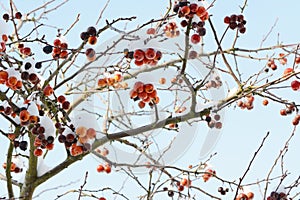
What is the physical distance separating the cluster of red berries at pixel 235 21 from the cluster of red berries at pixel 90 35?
1.09 meters

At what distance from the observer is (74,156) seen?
2934 mm

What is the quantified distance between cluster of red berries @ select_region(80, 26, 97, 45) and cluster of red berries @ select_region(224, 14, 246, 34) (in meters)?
1.09

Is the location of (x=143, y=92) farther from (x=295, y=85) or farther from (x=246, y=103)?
(x=246, y=103)

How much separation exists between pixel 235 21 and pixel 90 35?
47.4 inches

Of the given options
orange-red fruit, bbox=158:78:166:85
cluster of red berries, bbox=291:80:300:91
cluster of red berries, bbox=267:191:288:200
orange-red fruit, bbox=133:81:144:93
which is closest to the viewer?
orange-red fruit, bbox=133:81:144:93

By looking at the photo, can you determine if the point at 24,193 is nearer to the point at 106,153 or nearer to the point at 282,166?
the point at 106,153

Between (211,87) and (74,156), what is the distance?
1663mm

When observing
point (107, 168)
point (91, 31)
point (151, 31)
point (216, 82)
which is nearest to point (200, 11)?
point (91, 31)

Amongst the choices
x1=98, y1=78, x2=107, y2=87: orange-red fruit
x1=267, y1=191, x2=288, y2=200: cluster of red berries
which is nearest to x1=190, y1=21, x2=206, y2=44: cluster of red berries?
x1=98, y1=78, x2=107, y2=87: orange-red fruit

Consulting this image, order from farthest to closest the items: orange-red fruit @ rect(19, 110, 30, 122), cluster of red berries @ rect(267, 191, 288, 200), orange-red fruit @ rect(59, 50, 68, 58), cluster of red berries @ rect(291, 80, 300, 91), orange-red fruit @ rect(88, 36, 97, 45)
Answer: cluster of red berries @ rect(291, 80, 300, 91) < orange-red fruit @ rect(59, 50, 68, 58) < orange-red fruit @ rect(88, 36, 97, 45) < cluster of red berries @ rect(267, 191, 288, 200) < orange-red fruit @ rect(19, 110, 30, 122)

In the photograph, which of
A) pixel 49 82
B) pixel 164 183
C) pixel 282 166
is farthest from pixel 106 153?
pixel 282 166

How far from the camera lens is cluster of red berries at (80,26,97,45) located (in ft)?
9.73

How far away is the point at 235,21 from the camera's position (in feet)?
10.4

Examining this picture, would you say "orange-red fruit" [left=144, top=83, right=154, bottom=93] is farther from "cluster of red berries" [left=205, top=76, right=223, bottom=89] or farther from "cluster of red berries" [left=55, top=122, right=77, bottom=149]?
"cluster of red berries" [left=205, top=76, right=223, bottom=89]
